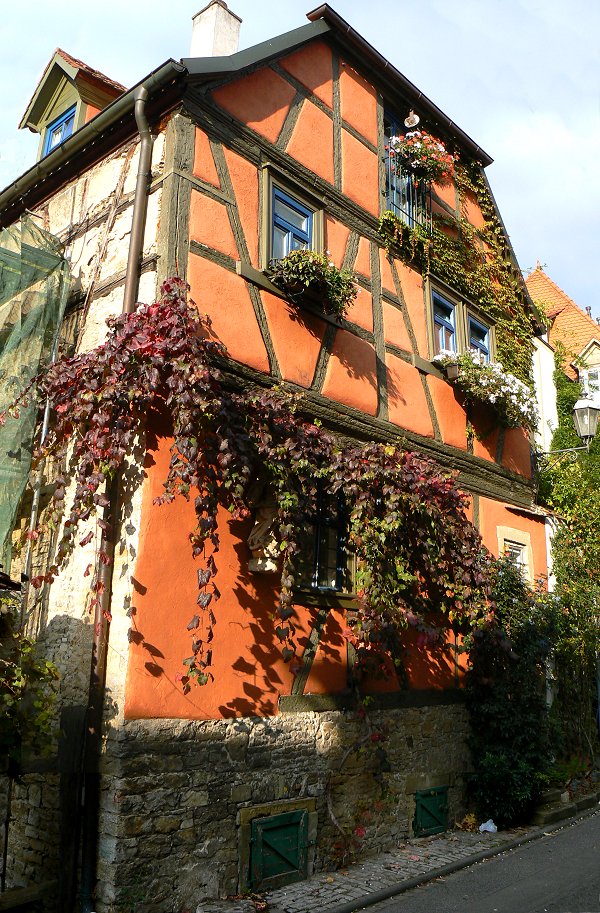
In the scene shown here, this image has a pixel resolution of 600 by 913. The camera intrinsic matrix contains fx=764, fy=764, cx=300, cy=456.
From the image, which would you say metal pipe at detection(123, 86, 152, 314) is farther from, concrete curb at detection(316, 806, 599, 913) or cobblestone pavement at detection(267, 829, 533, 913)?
concrete curb at detection(316, 806, 599, 913)

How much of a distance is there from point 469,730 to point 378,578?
3.02 m

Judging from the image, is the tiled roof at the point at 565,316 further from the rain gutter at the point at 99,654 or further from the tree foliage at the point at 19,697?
the tree foliage at the point at 19,697

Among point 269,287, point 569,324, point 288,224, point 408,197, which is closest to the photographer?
point 269,287

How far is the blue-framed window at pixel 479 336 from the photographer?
1042cm

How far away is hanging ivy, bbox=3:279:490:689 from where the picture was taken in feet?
17.8

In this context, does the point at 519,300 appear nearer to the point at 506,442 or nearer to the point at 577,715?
the point at 506,442

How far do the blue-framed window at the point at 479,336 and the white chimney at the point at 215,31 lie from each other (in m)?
4.62

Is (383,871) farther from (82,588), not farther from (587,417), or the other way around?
(587,417)

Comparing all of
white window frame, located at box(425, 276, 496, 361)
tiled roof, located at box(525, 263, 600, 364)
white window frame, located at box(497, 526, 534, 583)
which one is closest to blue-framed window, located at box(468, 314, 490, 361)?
white window frame, located at box(425, 276, 496, 361)

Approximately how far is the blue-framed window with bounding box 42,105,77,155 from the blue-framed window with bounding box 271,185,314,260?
2695 mm

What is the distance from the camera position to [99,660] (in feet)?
17.7

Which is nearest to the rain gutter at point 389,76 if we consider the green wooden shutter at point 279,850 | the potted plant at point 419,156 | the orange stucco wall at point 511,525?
the potted plant at point 419,156

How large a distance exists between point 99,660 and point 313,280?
148 inches

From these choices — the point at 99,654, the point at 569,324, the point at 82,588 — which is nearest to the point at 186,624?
the point at 99,654
